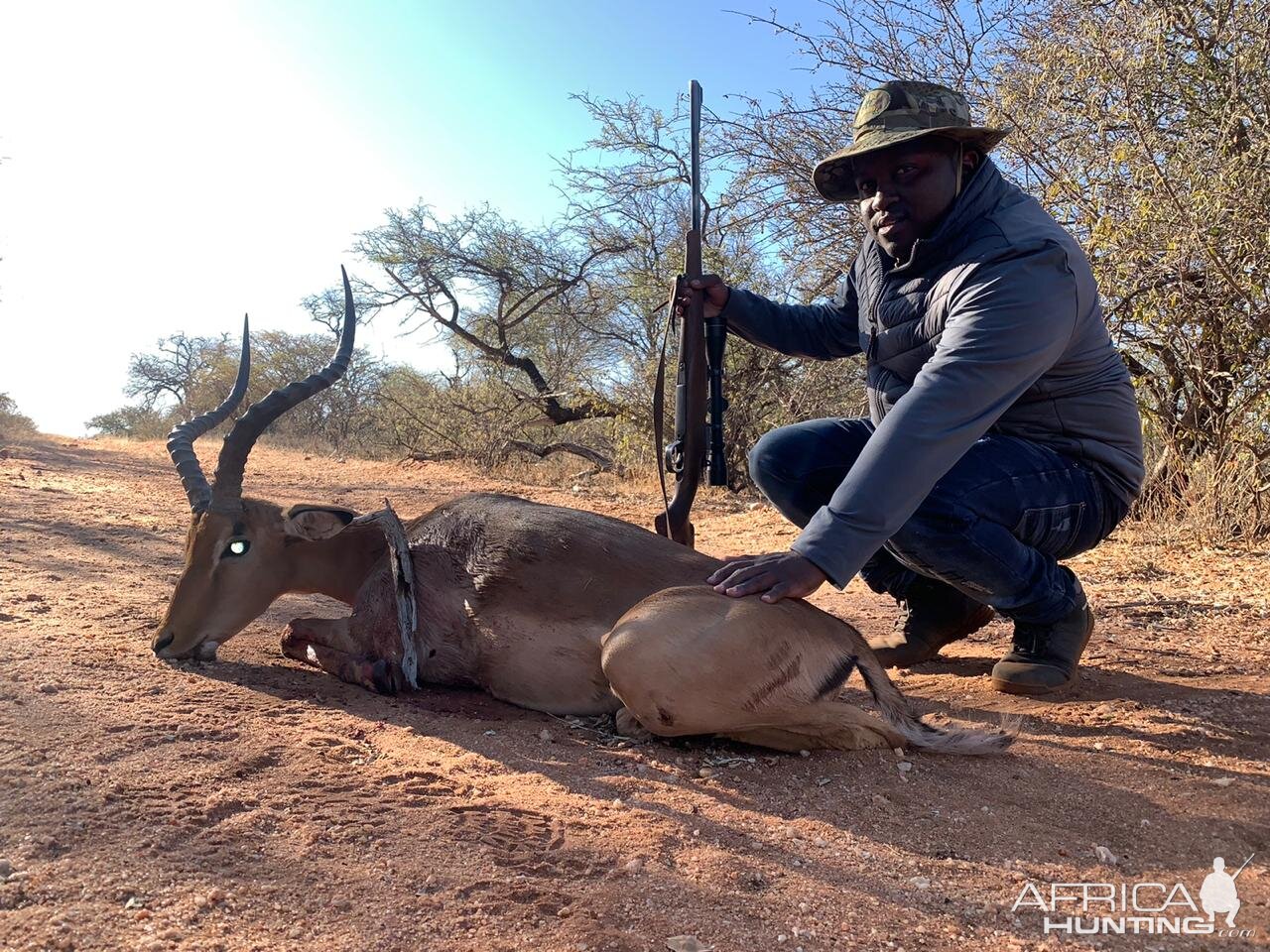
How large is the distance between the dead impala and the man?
35 cm

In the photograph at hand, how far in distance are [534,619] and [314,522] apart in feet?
4.77

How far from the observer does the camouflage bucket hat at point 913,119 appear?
305 centimetres

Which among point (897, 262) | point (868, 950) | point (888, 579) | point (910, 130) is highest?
point (910, 130)

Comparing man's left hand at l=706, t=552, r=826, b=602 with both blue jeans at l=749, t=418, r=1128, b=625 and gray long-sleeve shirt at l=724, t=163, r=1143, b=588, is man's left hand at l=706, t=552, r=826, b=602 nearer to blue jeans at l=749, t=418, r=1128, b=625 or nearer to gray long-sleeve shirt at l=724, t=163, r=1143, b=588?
gray long-sleeve shirt at l=724, t=163, r=1143, b=588

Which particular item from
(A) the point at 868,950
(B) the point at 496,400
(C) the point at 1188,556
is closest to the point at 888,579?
(A) the point at 868,950

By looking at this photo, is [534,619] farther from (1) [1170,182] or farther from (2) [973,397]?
(1) [1170,182]

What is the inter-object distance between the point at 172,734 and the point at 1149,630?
423 centimetres

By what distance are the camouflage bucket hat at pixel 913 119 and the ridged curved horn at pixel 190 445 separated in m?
2.93

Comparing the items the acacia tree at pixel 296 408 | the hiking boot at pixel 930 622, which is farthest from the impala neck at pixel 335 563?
the acacia tree at pixel 296 408

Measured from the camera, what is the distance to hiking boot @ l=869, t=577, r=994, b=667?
12.5 feet

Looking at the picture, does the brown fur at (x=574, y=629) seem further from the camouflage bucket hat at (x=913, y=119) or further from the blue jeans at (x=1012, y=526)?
the camouflage bucket hat at (x=913, y=119)

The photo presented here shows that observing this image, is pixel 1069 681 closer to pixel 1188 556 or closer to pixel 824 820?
pixel 824 820

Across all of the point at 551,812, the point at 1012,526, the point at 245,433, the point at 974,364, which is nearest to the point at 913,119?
the point at 974,364

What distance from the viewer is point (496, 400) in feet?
50.9
